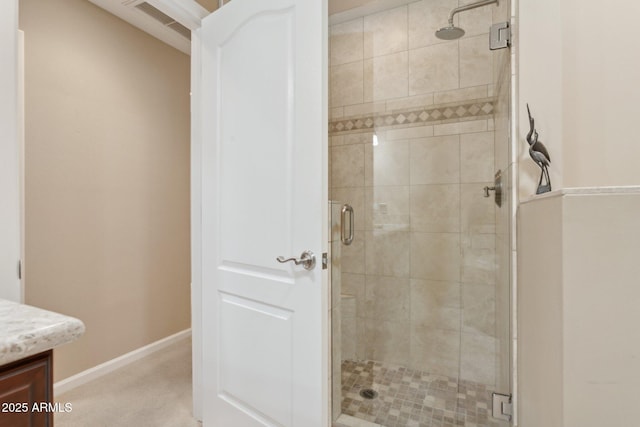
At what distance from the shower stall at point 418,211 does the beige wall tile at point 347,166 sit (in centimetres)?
1

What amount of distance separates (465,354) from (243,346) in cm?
136

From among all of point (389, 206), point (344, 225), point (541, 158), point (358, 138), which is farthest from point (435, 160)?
point (541, 158)

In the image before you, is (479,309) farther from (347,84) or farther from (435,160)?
(347,84)

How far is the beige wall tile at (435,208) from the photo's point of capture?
6.97 ft

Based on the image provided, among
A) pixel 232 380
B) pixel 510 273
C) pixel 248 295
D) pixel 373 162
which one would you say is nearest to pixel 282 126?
pixel 248 295

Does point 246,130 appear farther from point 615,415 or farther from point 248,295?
point 615,415

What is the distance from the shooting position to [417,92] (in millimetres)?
2211

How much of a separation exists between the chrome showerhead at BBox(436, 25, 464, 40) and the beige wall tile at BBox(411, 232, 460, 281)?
1220mm

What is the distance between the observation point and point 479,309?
201 cm

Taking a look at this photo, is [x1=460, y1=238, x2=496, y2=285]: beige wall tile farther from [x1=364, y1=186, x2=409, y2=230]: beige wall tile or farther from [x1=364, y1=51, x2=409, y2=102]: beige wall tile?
[x1=364, y1=51, x2=409, y2=102]: beige wall tile

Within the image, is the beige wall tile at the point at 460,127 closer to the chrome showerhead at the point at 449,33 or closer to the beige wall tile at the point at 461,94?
the beige wall tile at the point at 461,94

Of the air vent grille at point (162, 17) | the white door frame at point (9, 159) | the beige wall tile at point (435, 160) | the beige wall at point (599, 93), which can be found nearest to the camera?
the white door frame at point (9, 159)

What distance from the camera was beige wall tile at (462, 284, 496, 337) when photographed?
1.90 m

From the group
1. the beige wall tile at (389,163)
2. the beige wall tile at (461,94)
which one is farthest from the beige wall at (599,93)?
the beige wall tile at (389,163)
